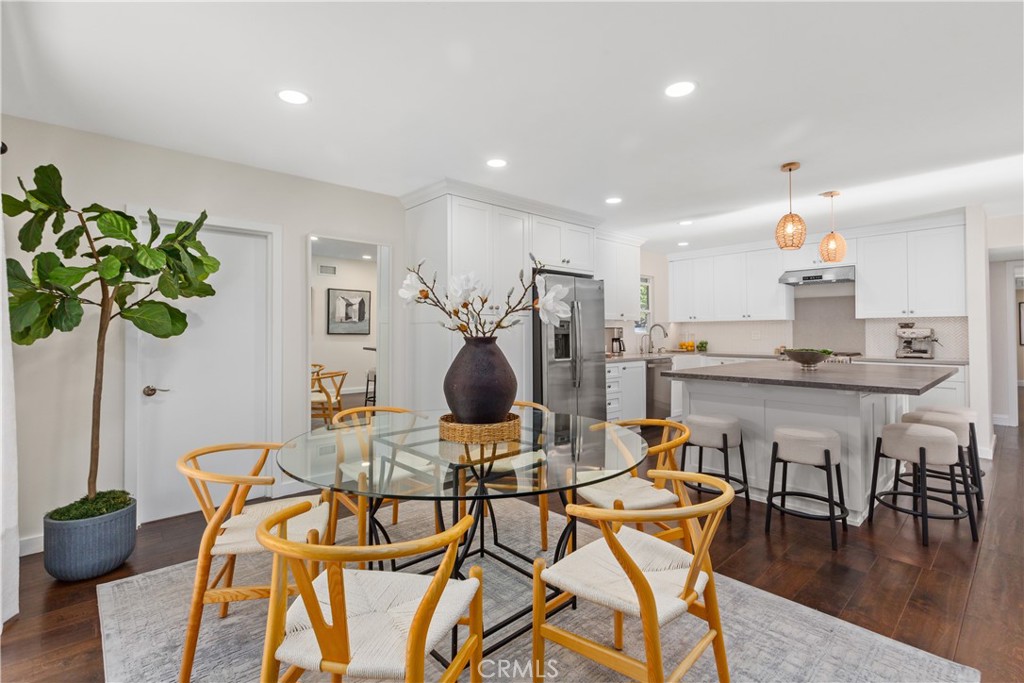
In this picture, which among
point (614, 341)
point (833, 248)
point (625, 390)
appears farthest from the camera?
point (614, 341)

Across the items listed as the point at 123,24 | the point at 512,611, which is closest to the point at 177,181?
the point at 123,24

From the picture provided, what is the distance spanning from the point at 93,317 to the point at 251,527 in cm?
192

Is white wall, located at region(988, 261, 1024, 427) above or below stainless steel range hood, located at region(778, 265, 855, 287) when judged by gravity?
below

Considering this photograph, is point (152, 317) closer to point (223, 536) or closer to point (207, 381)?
point (207, 381)

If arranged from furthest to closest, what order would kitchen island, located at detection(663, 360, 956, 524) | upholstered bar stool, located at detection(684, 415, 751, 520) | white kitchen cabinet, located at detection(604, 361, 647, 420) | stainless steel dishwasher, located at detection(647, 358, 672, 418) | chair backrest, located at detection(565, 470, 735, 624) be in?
1. stainless steel dishwasher, located at detection(647, 358, 672, 418)
2. white kitchen cabinet, located at detection(604, 361, 647, 420)
3. upholstered bar stool, located at detection(684, 415, 751, 520)
4. kitchen island, located at detection(663, 360, 956, 524)
5. chair backrest, located at detection(565, 470, 735, 624)

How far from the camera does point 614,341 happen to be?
21.3 ft

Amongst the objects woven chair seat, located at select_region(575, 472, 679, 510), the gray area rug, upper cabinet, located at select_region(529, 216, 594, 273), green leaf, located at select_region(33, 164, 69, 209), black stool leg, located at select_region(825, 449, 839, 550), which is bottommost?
the gray area rug

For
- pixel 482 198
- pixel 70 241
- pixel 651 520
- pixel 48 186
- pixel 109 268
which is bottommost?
pixel 651 520

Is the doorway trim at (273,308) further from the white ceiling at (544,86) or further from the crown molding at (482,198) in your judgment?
the crown molding at (482,198)

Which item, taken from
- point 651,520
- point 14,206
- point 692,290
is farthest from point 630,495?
point 692,290

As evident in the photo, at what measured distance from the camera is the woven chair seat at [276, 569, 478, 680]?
45.3 inches

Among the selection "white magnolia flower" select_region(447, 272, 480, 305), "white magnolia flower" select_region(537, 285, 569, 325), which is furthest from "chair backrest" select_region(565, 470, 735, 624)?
"white magnolia flower" select_region(447, 272, 480, 305)

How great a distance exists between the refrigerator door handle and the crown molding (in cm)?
91

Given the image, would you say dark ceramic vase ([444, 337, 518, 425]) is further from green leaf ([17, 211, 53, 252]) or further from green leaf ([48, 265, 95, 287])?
green leaf ([17, 211, 53, 252])
